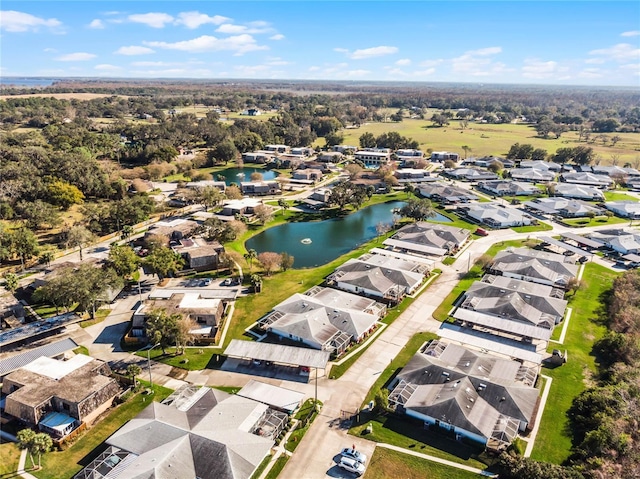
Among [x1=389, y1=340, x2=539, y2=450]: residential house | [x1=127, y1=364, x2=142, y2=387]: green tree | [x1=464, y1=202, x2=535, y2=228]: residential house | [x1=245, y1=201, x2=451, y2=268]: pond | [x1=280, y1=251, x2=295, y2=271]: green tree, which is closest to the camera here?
[x1=389, y1=340, x2=539, y2=450]: residential house

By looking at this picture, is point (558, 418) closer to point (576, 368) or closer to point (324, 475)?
point (576, 368)

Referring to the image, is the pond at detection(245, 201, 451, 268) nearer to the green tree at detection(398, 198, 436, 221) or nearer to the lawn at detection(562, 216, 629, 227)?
the green tree at detection(398, 198, 436, 221)

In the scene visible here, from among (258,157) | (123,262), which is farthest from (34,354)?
(258,157)

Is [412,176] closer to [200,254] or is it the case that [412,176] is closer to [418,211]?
[418,211]

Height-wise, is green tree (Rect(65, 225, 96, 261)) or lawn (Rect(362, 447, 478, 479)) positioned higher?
green tree (Rect(65, 225, 96, 261))

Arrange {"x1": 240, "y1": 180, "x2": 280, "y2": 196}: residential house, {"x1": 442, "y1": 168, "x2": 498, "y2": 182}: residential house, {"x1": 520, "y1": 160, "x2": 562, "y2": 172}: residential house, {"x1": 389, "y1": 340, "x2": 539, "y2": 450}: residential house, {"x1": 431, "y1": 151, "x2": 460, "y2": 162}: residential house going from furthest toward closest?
{"x1": 431, "y1": 151, "x2": 460, "y2": 162}: residential house, {"x1": 520, "y1": 160, "x2": 562, "y2": 172}: residential house, {"x1": 442, "y1": 168, "x2": 498, "y2": 182}: residential house, {"x1": 240, "y1": 180, "x2": 280, "y2": 196}: residential house, {"x1": 389, "y1": 340, "x2": 539, "y2": 450}: residential house

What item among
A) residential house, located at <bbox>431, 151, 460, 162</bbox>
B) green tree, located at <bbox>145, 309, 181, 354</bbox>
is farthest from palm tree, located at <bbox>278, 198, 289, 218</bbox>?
residential house, located at <bbox>431, 151, 460, 162</bbox>

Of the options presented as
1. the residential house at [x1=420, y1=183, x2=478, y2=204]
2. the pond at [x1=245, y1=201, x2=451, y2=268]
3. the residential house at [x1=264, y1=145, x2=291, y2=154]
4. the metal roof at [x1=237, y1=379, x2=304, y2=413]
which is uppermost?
the residential house at [x1=264, y1=145, x2=291, y2=154]

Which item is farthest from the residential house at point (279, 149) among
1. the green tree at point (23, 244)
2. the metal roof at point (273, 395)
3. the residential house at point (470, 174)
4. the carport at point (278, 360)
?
the metal roof at point (273, 395)
